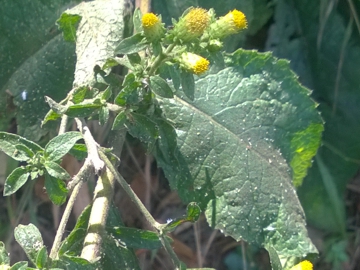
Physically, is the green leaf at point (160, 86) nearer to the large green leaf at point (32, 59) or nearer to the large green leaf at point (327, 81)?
the large green leaf at point (32, 59)

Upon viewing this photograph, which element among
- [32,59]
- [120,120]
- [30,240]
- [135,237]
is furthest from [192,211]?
[32,59]

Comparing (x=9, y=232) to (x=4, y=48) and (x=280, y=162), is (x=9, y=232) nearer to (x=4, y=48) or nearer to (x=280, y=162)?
(x=4, y=48)

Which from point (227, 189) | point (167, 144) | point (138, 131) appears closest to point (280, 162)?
point (227, 189)

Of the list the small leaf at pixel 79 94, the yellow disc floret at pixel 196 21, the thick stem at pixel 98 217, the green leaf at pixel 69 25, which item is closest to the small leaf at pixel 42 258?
the thick stem at pixel 98 217

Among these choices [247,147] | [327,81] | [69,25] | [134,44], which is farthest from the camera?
[327,81]

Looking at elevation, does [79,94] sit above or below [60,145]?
above

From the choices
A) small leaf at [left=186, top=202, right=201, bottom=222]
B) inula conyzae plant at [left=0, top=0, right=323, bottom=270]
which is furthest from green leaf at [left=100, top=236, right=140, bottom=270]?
small leaf at [left=186, top=202, right=201, bottom=222]

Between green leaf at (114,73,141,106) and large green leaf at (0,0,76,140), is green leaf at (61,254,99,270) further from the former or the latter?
large green leaf at (0,0,76,140)

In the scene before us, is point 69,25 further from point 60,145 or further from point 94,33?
point 60,145
